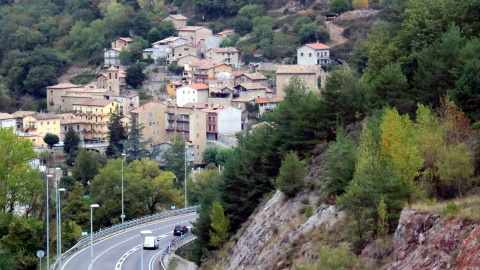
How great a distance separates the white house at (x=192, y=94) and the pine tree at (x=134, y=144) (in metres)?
7.53

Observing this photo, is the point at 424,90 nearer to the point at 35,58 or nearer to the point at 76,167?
the point at 76,167

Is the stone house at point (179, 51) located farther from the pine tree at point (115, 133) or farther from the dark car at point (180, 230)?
the dark car at point (180, 230)

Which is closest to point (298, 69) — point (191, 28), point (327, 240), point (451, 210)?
point (191, 28)

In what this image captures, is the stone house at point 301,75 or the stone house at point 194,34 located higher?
the stone house at point 194,34

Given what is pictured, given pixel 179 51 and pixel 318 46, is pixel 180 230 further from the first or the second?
pixel 179 51

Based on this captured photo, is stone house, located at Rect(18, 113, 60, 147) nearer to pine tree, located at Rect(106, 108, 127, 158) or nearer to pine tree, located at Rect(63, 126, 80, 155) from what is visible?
pine tree, located at Rect(63, 126, 80, 155)

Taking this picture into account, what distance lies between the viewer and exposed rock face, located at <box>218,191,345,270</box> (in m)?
26.2

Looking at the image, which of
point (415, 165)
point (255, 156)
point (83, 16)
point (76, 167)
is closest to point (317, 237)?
point (415, 165)

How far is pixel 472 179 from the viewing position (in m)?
23.2

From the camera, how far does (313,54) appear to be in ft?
289

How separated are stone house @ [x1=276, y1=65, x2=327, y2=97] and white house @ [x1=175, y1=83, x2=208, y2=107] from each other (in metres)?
6.28

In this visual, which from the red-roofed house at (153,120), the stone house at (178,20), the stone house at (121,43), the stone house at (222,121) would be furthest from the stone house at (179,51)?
the stone house at (222,121)

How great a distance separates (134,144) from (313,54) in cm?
2199

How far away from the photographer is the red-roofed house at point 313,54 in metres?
87.9
